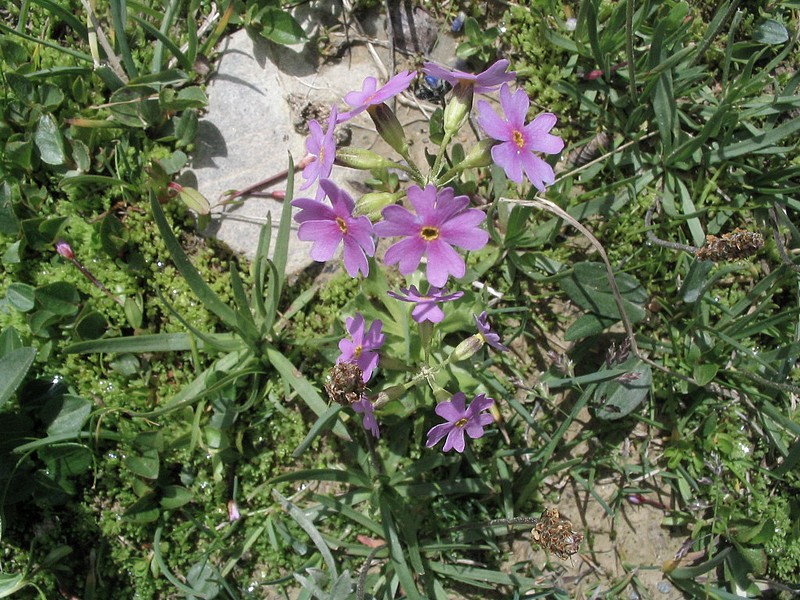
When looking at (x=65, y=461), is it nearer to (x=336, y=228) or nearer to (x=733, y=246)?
(x=336, y=228)

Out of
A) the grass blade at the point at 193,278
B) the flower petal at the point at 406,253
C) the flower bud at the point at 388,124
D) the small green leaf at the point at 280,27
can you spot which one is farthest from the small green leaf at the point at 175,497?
the small green leaf at the point at 280,27

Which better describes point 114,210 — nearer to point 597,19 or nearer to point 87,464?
point 87,464

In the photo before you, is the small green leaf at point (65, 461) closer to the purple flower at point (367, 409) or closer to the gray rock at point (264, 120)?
the gray rock at point (264, 120)

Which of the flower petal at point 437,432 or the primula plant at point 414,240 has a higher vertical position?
the primula plant at point 414,240

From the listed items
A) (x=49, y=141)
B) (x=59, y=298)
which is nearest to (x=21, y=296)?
(x=59, y=298)

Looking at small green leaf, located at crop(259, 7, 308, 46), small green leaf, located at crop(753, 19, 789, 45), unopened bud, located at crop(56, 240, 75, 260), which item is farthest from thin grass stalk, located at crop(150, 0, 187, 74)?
small green leaf, located at crop(753, 19, 789, 45)

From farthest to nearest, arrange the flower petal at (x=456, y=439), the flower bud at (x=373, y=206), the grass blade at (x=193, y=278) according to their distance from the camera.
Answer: the grass blade at (x=193, y=278), the flower petal at (x=456, y=439), the flower bud at (x=373, y=206)

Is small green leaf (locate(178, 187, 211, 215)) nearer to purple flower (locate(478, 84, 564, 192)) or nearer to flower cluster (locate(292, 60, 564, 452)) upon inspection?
flower cluster (locate(292, 60, 564, 452))
